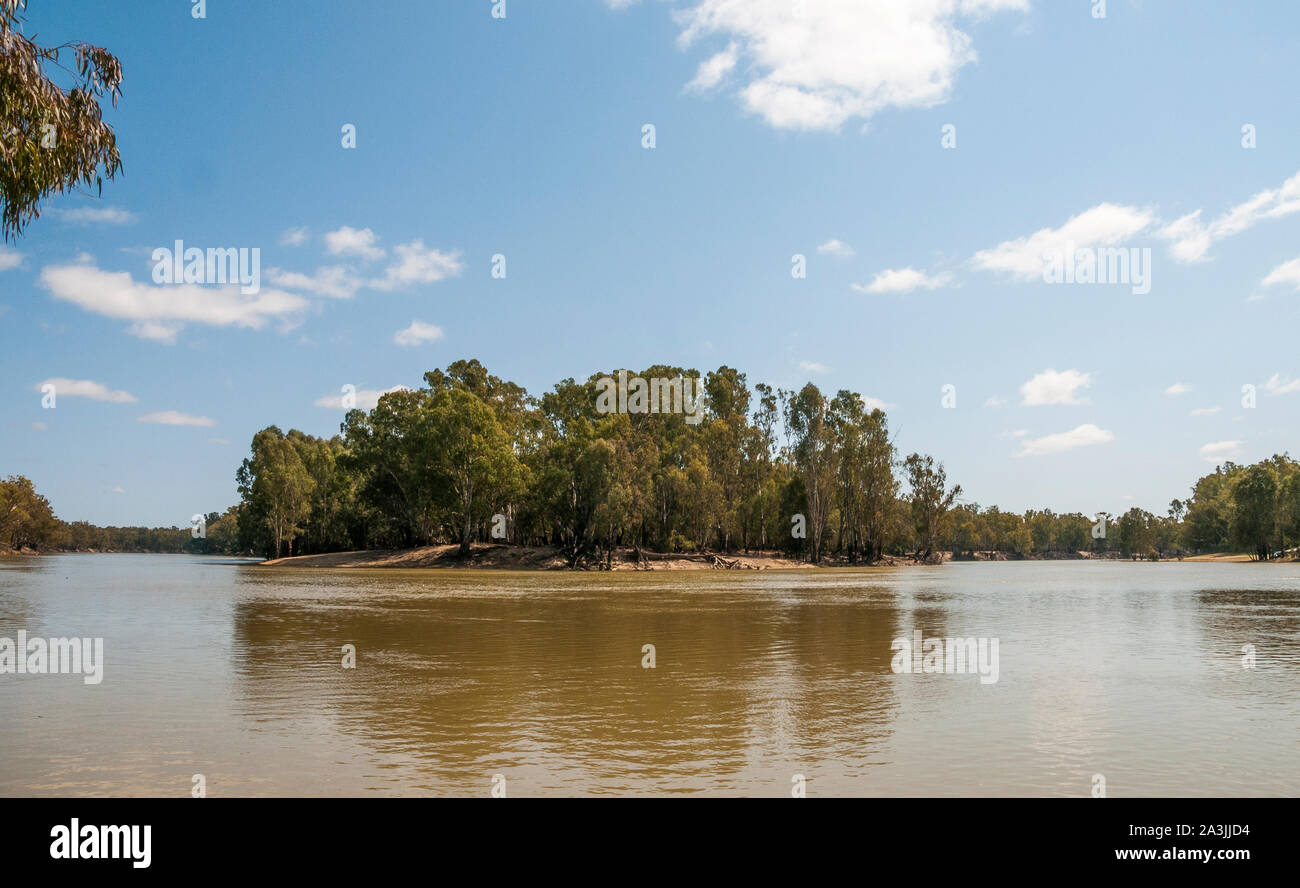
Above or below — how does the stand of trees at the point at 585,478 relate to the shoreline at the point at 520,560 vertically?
above

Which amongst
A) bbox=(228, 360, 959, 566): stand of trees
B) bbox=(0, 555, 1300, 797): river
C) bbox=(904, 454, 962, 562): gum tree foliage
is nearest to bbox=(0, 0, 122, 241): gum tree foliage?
bbox=(0, 555, 1300, 797): river

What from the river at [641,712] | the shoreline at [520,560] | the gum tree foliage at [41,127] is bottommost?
the shoreline at [520,560]

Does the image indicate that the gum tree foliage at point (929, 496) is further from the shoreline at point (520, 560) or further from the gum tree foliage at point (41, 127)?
the gum tree foliage at point (41, 127)

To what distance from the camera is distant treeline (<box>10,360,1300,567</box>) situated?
282 ft

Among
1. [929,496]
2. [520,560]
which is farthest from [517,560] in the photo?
[929,496]

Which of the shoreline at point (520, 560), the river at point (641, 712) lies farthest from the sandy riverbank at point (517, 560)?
the river at point (641, 712)

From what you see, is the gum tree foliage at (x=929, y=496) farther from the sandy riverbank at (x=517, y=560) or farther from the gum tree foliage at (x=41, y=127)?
the gum tree foliage at (x=41, y=127)

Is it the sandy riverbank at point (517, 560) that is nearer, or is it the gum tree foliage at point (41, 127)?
the gum tree foliage at point (41, 127)

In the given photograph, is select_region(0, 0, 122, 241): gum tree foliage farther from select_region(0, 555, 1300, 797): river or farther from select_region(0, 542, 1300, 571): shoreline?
select_region(0, 542, 1300, 571): shoreline

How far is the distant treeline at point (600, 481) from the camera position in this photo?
282ft

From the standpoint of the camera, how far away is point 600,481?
79.7m

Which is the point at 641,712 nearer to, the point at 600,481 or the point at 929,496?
the point at 600,481
